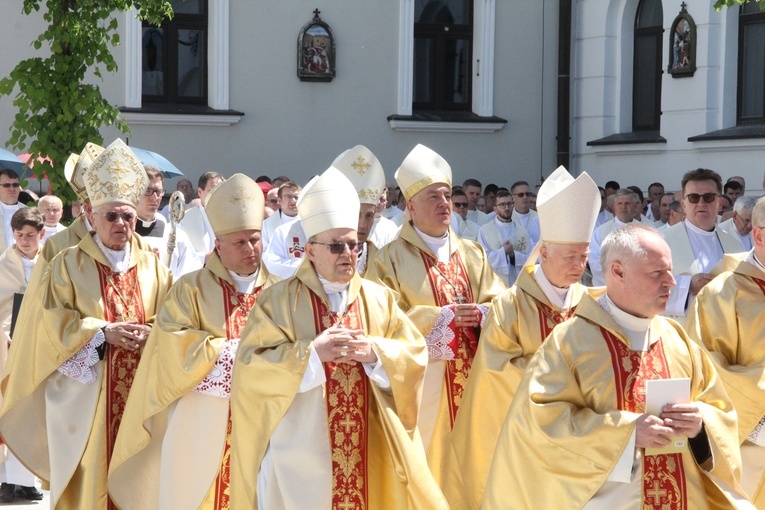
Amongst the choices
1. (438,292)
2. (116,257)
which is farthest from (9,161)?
(438,292)

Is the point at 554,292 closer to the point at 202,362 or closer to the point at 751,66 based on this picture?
the point at 202,362

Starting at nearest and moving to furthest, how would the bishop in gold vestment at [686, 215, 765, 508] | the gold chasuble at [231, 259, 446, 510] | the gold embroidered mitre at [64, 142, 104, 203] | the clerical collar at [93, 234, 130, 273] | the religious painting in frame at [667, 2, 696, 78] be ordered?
the gold chasuble at [231, 259, 446, 510] → the bishop in gold vestment at [686, 215, 765, 508] → the clerical collar at [93, 234, 130, 273] → the gold embroidered mitre at [64, 142, 104, 203] → the religious painting in frame at [667, 2, 696, 78]

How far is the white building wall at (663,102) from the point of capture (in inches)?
621

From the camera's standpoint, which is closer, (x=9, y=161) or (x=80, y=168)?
(x=80, y=168)

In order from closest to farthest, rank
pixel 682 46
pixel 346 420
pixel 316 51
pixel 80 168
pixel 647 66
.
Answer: pixel 346 420 → pixel 80 168 → pixel 682 46 → pixel 316 51 → pixel 647 66

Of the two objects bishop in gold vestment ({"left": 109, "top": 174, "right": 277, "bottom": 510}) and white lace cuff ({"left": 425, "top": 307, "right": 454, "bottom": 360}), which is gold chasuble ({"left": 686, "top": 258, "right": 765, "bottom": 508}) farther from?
bishop in gold vestment ({"left": 109, "top": 174, "right": 277, "bottom": 510})

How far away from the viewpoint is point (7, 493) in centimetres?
868

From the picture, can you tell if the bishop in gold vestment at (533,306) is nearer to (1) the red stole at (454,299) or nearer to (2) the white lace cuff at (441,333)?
(2) the white lace cuff at (441,333)

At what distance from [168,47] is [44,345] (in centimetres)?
1068

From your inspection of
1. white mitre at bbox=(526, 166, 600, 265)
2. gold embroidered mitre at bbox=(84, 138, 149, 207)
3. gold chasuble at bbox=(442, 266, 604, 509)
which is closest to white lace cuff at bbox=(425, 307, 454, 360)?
gold chasuble at bbox=(442, 266, 604, 509)

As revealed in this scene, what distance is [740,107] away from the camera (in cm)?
1595

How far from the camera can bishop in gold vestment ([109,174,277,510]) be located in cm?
638

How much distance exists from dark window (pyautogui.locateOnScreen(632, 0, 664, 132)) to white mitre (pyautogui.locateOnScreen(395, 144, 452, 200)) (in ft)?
34.2

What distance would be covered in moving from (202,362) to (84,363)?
98cm
